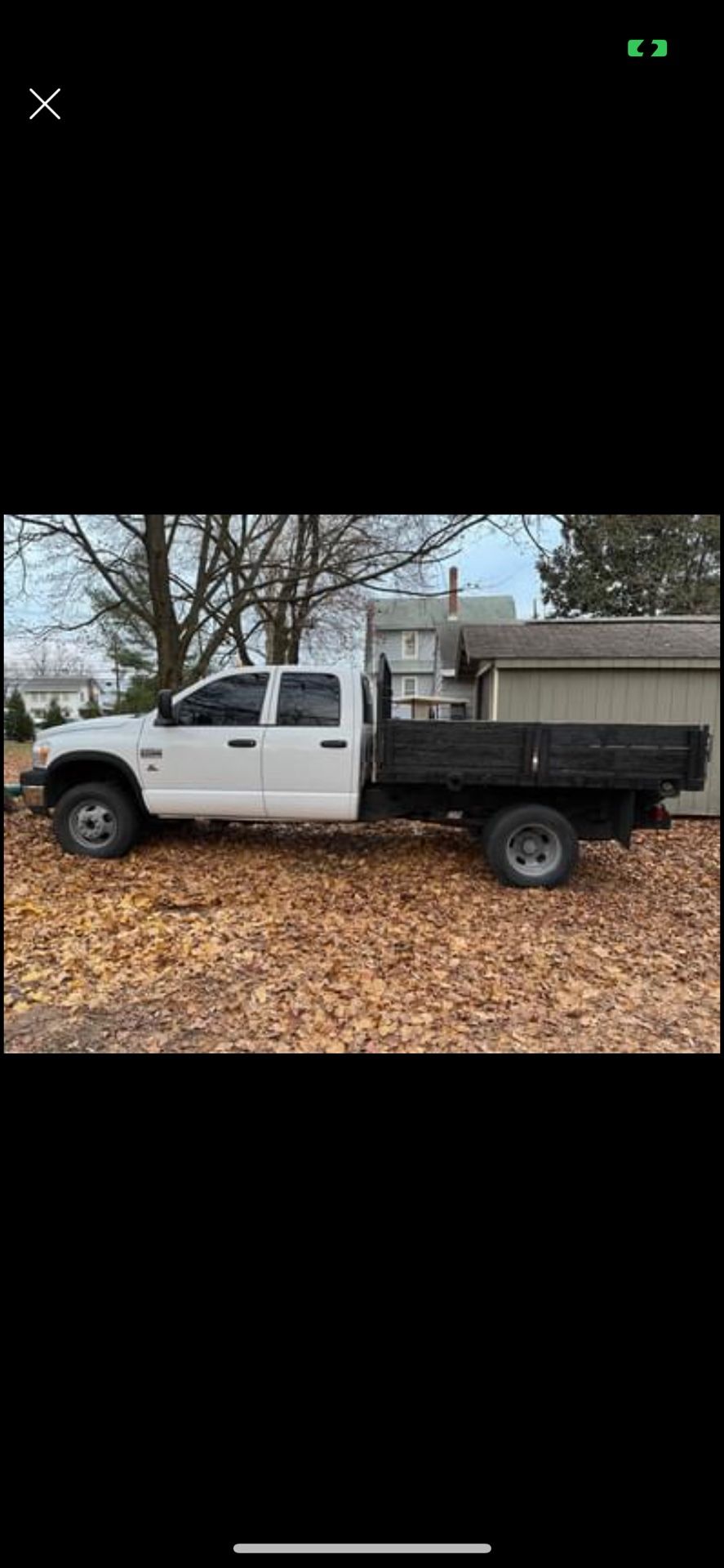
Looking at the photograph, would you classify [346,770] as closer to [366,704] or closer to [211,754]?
[366,704]

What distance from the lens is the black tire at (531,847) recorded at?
4.60m

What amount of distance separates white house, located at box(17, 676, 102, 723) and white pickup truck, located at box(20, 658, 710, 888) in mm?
12683

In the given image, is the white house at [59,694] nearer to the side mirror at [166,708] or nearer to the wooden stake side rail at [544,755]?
the side mirror at [166,708]

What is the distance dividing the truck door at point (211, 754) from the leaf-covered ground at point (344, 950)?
1.74 ft

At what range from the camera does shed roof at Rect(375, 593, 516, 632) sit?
14463 millimetres

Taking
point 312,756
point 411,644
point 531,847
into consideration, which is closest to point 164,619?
point 312,756

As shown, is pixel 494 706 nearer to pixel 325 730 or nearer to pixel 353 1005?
pixel 325 730

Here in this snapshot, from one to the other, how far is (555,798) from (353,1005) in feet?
8.69

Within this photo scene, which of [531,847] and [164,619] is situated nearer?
[531,847]

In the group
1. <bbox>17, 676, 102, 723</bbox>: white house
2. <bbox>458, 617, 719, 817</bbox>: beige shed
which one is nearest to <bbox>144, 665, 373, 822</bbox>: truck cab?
<bbox>458, 617, 719, 817</bbox>: beige shed

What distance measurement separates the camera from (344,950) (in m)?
3.53

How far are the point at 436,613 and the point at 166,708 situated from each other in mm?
14242
